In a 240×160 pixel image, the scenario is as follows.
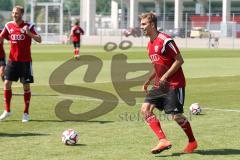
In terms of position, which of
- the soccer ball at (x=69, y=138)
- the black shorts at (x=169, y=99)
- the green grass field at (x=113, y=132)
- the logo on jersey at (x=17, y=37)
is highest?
the logo on jersey at (x=17, y=37)

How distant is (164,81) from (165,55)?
15.7 inches

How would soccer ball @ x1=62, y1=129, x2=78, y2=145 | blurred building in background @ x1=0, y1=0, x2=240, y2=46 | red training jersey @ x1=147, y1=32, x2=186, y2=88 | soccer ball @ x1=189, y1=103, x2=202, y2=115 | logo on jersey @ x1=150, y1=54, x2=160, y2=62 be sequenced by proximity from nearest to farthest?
red training jersey @ x1=147, y1=32, x2=186, y2=88, logo on jersey @ x1=150, y1=54, x2=160, y2=62, soccer ball @ x1=62, y1=129, x2=78, y2=145, soccer ball @ x1=189, y1=103, x2=202, y2=115, blurred building in background @ x1=0, y1=0, x2=240, y2=46

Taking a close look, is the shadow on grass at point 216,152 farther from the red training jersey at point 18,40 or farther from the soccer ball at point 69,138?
the red training jersey at point 18,40

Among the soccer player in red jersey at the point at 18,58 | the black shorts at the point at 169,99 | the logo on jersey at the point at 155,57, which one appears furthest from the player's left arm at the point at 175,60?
the soccer player in red jersey at the point at 18,58

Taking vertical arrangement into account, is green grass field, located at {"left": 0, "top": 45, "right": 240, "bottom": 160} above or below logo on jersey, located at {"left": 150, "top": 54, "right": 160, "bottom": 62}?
below

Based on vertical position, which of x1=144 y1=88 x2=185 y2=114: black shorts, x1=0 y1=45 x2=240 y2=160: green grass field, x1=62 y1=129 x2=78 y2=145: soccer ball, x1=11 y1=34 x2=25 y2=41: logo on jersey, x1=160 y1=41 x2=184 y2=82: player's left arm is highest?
x1=11 y1=34 x2=25 y2=41: logo on jersey

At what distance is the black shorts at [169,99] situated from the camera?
9070 millimetres

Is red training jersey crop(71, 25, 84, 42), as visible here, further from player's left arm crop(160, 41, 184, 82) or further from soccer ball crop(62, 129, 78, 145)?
player's left arm crop(160, 41, 184, 82)

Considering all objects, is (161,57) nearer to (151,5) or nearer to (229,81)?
(229,81)

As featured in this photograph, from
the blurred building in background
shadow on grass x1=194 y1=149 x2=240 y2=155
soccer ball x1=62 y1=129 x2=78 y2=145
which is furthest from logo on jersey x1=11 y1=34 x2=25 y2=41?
the blurred building in background

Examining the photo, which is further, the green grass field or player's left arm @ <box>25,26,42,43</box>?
player's left arm @ <box>25,26,42,43</box>

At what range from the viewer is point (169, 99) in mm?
9102

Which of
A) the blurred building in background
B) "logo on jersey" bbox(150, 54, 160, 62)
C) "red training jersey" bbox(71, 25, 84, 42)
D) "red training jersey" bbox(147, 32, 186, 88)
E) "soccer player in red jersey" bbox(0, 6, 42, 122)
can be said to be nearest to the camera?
"red training jersey" bbox(147, 32, 186, 88)

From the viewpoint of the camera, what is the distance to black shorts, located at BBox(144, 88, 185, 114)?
29.8 feet
